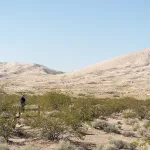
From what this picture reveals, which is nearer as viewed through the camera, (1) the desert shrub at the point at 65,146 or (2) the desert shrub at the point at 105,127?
(1) the desert shrub at the point at 65,146

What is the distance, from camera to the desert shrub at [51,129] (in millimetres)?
17062

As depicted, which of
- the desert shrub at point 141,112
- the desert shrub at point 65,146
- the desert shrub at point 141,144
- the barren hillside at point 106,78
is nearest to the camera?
the desert shrub at point 141,144

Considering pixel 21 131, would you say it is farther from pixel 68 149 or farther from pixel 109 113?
pixel 109 113

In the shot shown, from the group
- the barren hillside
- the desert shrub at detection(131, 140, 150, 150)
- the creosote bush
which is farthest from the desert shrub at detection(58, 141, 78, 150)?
the barren hillside

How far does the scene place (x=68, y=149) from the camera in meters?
14.7

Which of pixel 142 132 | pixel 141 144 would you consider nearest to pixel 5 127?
pixel 142 132

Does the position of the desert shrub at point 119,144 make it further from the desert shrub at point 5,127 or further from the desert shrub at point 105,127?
the desert shrub at point 5,127

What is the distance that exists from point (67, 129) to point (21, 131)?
9.13 ft

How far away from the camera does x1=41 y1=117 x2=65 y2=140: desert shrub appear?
56.0 ft

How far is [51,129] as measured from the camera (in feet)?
56.1

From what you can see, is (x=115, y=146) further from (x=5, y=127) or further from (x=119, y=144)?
(x=5, y=127)

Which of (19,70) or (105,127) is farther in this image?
(19,70)

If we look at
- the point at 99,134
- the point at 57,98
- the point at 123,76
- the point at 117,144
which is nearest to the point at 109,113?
the point at 57,98

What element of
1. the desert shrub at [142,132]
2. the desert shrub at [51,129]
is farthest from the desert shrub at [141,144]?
the desert shrub at [51,129]
